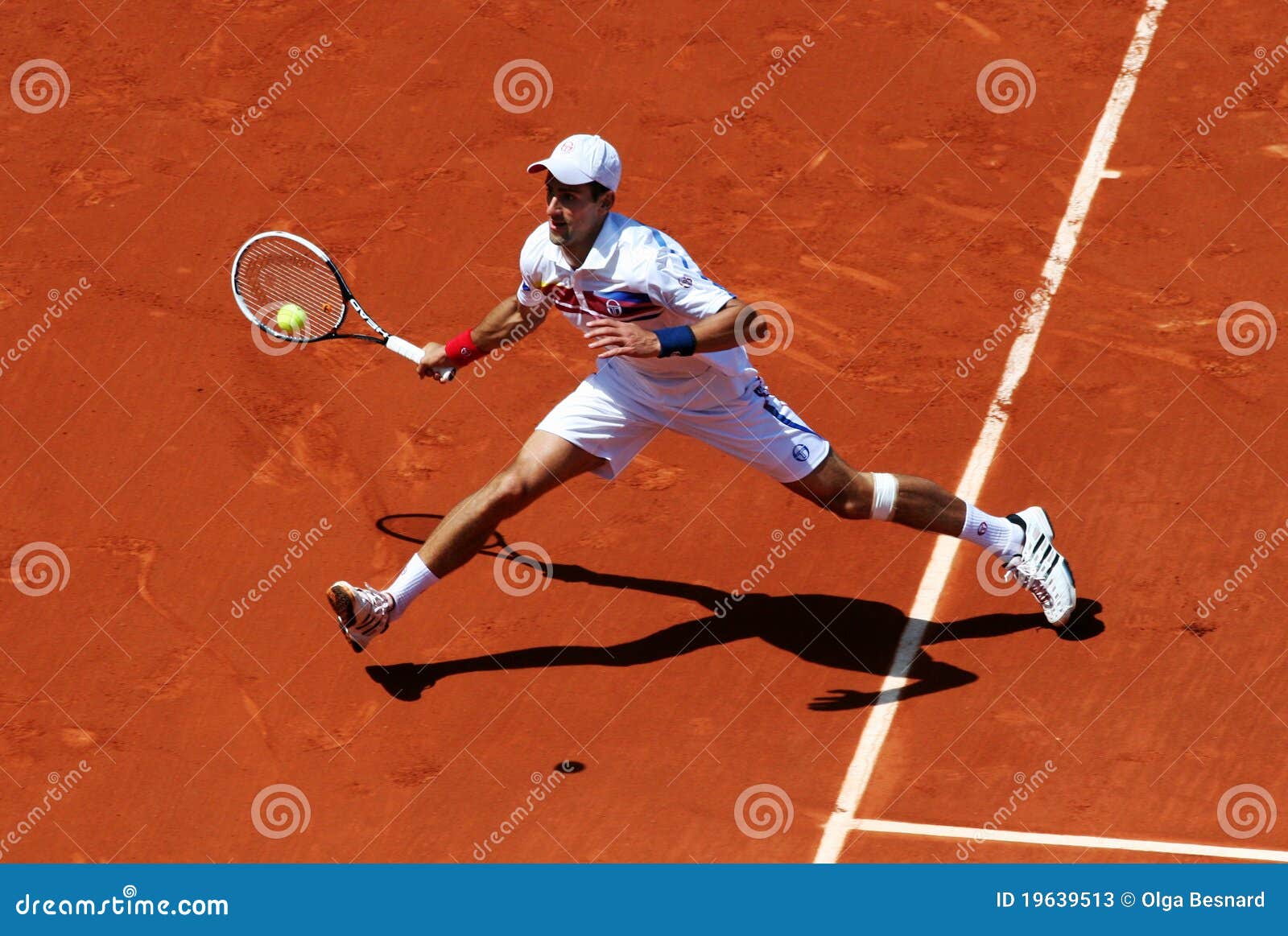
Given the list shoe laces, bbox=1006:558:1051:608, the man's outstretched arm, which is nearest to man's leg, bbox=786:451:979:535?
shoe laces, bbox=1006:558:1051:608

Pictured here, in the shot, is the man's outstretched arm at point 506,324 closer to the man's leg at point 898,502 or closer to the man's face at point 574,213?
the man's face at point 574,213

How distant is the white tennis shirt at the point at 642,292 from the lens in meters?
7.12

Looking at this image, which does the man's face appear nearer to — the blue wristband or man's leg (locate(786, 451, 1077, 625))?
the blue wristband

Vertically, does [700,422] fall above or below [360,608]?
above

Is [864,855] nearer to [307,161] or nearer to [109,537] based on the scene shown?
[109,537]

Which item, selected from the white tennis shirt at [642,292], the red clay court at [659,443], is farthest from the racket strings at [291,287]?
the white tennis shirt at [642,292]

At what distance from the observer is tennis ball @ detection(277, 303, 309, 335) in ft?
27.1

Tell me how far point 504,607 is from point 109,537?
2207 mm

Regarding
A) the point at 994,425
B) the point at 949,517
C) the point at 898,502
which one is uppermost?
the point at 994,425

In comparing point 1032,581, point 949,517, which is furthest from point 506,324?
point 1032,581

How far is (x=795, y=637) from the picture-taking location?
26.6 feet

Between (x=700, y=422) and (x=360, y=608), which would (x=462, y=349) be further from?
(x=360, y=608)

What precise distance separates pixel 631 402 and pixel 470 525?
96 cm

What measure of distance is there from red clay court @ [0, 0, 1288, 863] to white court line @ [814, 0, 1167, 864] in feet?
0.10
